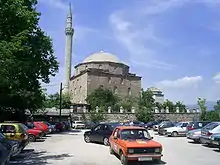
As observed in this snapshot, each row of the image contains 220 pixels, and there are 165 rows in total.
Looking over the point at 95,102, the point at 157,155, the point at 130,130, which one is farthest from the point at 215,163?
the point at 95,102

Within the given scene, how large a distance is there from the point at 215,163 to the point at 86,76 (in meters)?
95.3

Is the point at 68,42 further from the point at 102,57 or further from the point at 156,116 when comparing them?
the point at 156,116

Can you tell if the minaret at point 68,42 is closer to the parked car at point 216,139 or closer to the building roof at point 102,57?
the building roof at point 102,57

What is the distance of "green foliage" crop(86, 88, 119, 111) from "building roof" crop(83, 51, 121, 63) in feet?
60.7

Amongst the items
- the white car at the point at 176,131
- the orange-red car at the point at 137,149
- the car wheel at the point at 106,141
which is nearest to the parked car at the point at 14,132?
the orange-red car at the point at 137,149

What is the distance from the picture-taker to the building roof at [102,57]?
4673 inches

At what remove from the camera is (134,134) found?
15945mm

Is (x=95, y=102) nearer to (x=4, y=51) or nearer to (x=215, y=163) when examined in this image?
(x=4, y=51)

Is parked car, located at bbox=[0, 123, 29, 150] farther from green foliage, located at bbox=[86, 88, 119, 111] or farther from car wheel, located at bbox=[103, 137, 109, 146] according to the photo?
green foliage, located at bbox=[86, 88, 119, 111]

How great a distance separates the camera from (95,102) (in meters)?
96.3

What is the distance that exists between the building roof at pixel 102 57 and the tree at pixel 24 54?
73.8 metres

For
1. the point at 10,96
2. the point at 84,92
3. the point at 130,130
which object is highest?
the point at 84,92

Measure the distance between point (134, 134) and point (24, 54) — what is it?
2298 cm

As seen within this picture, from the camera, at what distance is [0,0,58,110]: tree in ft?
90.3
